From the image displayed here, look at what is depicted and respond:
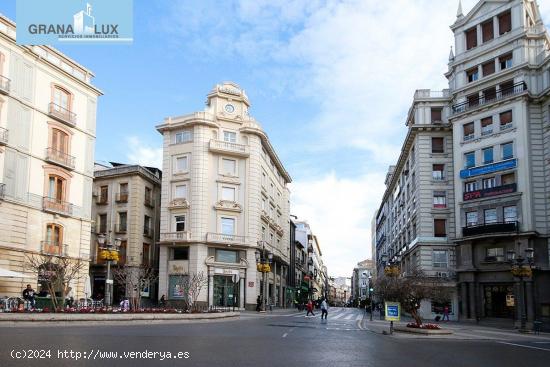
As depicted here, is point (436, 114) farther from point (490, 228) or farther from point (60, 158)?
point (60, 158)

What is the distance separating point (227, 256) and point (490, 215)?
866 inches

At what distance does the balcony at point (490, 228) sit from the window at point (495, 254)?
1598mm

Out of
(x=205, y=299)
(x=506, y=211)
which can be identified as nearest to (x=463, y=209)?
(x=506, y=211)

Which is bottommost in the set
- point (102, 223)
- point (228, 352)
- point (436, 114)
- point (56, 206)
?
point (228, 352)

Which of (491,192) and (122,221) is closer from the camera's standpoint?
(491,192)

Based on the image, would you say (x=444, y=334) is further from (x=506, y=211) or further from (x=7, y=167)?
(x=7, y=167)

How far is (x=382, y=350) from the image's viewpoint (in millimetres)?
15797

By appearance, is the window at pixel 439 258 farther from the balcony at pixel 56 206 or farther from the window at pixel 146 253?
the balcony at pixel 56 206

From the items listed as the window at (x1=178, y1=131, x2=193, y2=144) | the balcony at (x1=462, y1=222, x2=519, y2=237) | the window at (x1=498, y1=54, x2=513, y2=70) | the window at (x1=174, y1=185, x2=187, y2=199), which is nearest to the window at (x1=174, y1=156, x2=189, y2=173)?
the window at (x1=174, y1=185, x2=187, y2=199)

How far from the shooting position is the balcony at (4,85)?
102 ft

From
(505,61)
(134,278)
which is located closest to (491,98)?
(505,61)

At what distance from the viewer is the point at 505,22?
43.8 m

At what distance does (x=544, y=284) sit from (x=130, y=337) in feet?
106

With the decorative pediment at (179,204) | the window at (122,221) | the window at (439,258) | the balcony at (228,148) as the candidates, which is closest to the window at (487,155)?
the window at (439,258)
